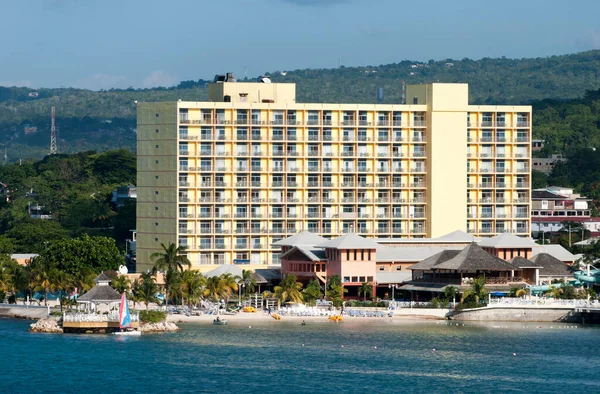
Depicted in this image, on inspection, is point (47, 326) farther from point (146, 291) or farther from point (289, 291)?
point (289, 291)

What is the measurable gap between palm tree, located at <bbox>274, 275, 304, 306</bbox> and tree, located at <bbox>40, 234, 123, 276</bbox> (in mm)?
20182

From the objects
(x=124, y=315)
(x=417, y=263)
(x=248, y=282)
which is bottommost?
(x=124, y=315)

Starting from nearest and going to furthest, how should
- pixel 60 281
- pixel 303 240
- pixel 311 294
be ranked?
pixel 60 281, pixel 311 294, pixel 303 240

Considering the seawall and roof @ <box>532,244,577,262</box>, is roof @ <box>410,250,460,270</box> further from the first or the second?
roof @ <box>532,244,577,262</box>

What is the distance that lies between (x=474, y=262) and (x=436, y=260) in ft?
17.1

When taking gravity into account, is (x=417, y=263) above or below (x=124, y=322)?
above

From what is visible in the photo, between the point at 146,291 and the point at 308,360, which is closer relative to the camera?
the point at 308,360

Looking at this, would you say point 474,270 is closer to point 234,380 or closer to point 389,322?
point 389,322

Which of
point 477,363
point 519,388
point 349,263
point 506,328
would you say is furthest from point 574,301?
point 519,388

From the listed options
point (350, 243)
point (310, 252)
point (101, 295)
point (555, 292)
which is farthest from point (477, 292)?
point (101, 295)

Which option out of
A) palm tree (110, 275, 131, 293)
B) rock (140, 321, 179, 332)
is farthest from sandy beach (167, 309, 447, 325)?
rock (140, 321, 179, 332)

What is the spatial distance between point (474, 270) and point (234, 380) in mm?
50433

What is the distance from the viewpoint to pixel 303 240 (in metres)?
164

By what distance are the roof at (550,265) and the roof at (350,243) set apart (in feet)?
58.0
